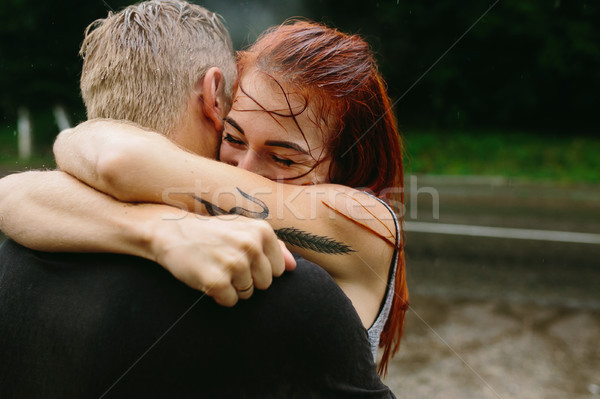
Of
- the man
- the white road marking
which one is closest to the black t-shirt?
the man

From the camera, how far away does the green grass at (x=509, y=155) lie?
1331cm

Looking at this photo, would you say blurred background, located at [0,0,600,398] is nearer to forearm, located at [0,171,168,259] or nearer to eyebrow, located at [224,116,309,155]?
eyebrow, located at [224,116,309,155]

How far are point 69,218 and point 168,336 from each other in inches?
A: 14.4

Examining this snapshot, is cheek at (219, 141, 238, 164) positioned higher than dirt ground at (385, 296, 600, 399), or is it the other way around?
cheek at (219, 141, 238, 164)

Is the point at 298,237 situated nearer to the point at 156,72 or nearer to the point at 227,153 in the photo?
the point at 227,153

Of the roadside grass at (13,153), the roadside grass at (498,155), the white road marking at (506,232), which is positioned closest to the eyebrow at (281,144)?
the white road marking at (506,232)

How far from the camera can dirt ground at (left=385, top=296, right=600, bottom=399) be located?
4.09 m

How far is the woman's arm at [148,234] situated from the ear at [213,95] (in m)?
0.52

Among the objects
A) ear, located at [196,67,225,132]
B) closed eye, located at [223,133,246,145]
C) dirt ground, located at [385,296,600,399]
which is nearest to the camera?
ear, located at [196,67,225,132]

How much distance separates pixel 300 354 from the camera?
3.90 feet

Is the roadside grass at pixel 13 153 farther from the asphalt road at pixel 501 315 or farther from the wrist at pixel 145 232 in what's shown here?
the wrist at pixel 145 232

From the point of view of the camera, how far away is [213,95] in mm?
1727

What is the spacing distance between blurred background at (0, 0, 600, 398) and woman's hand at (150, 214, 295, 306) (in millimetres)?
1882

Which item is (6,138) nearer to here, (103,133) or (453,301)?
(453,301)
